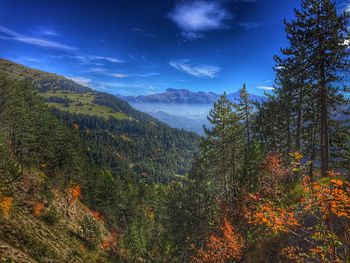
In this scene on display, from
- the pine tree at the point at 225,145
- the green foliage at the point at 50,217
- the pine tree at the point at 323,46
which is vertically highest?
the pine tree at the point at 323,46

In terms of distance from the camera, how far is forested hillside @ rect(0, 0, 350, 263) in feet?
43.3

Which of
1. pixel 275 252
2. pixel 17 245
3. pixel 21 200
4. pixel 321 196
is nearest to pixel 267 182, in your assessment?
pixel 275 252

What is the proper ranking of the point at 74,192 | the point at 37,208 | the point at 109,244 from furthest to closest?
the point at 74,192 < the point at 109,244 < the point at 37,208

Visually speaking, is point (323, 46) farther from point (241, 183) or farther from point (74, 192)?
point (74, 192)

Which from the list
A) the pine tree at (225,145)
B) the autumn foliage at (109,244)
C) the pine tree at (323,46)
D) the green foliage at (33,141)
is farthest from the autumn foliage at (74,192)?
the pine tree at (323,46)

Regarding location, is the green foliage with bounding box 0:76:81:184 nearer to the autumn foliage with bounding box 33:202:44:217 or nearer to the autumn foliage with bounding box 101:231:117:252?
the autumn foliage with bounding box 33:202:44:217

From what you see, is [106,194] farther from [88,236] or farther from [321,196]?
[321,196]

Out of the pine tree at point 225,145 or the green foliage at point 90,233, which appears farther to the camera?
the green foliage at point 90,233

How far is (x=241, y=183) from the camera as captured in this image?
26.0 m

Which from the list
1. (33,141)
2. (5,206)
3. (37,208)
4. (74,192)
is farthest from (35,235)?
(74,192)

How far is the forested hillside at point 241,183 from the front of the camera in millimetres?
13198

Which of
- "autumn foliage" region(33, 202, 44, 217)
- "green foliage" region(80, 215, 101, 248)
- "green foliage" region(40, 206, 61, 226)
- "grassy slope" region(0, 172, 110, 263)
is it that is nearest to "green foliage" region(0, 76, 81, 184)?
"grassy slope" region(0, 172, 110, 263)

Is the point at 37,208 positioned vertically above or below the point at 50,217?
above

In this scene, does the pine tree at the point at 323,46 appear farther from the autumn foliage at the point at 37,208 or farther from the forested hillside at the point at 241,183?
the autumn foliage at the point at 37,208
